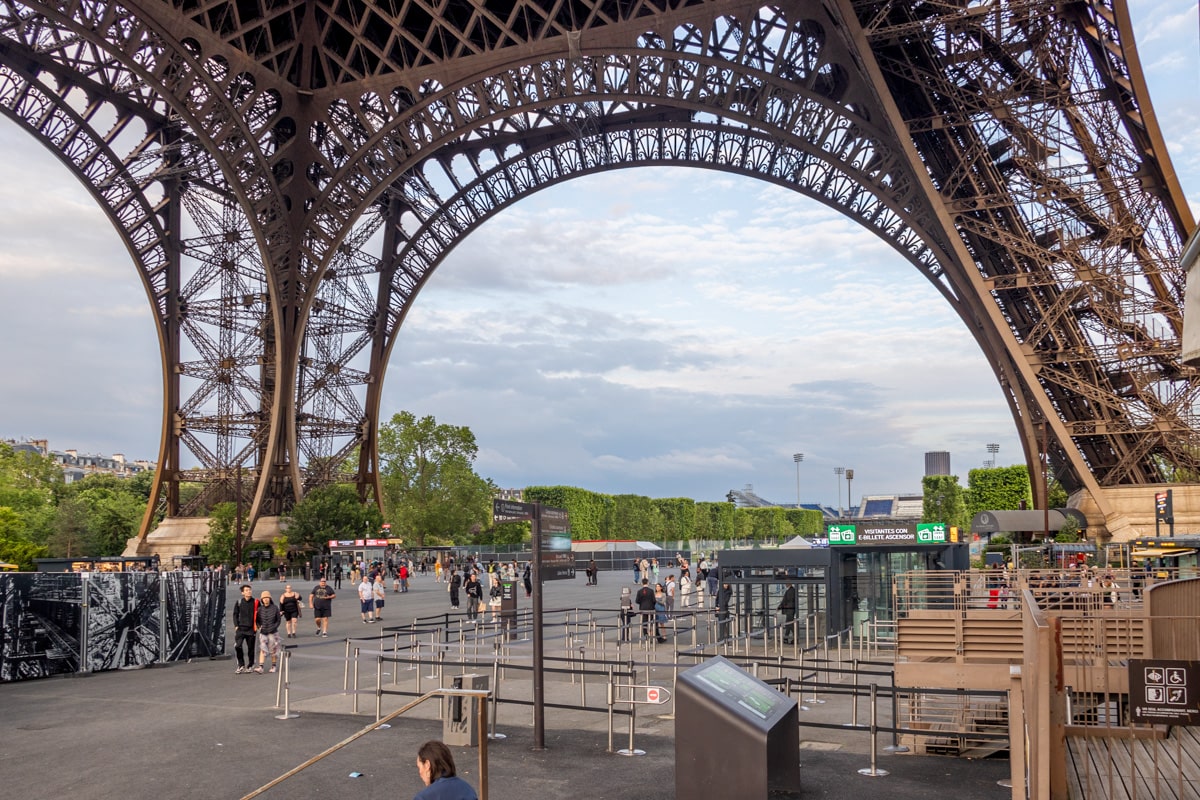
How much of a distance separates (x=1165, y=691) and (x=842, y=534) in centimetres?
2170

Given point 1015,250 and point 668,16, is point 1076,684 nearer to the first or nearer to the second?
point 1015,250

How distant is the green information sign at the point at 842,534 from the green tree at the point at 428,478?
55.0m

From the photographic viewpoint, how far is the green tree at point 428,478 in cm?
8106

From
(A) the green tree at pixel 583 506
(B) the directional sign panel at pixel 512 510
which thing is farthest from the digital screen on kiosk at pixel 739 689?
(A) the green tree at pixel 583 506

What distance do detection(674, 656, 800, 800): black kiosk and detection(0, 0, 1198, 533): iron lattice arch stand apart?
78.4 feet

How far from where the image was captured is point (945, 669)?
543 inches

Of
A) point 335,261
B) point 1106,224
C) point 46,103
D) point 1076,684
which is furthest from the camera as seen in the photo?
point 335,261

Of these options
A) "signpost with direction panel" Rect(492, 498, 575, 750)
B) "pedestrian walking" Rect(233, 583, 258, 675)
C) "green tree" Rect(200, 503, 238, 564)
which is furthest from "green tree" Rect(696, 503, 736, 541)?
"signpost with direction panel" Rect(492, 498, 575, 750)

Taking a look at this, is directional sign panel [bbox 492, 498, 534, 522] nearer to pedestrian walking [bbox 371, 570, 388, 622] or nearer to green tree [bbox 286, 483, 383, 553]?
pedestrian walking [bbox 371, 570, 388, 622]

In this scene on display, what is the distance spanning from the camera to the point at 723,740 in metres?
10.1

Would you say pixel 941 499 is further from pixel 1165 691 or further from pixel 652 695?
pixel 1165 691

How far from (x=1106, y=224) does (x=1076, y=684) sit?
89.9ft

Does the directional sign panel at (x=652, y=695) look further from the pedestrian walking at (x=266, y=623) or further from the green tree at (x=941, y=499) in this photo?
the green tree at (x=941, y=499)

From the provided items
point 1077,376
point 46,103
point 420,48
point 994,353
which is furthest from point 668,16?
point 46,103
